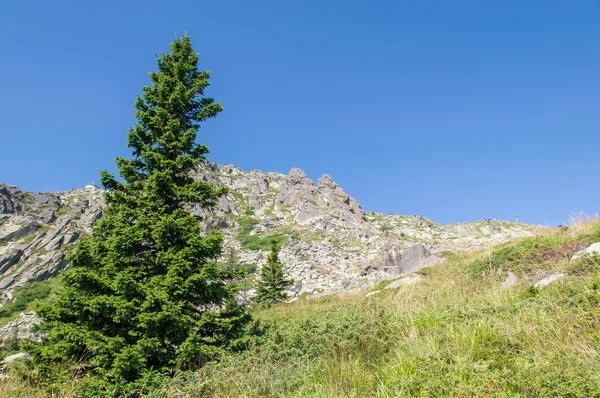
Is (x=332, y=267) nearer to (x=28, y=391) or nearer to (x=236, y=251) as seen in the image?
(x=236, y=251)

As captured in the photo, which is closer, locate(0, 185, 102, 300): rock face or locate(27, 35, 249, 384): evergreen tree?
locate(27, 35, 249, 384): evergreen tree

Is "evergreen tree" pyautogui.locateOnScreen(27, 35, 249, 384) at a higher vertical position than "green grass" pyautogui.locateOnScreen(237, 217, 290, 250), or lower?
lower

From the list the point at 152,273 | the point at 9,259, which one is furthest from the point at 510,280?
the point at 9,259

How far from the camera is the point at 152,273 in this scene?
796cm

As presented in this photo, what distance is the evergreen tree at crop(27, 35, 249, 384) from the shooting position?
6508mm

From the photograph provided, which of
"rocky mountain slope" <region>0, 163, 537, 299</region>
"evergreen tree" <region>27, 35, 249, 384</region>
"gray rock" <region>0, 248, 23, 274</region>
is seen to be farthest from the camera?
"gray rock" <region>0, 248, 23, 274</region>

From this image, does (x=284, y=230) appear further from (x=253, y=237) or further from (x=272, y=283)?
(x=272, y=283)

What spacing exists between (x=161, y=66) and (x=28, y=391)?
8998 mm

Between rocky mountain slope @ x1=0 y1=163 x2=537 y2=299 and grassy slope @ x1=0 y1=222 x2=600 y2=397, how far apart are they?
29.0 meters

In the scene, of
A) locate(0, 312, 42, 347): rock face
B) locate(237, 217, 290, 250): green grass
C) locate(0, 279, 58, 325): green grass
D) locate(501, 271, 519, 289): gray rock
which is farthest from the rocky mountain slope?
locate(501, 271, 519, 289): gray rock

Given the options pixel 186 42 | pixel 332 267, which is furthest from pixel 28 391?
pixel 332 267

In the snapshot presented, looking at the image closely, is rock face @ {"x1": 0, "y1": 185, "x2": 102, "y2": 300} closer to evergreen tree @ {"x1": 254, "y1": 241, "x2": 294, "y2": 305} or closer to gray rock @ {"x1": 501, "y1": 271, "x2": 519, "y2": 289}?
evergreen tree @ {"x1": 254, "y1": 241, "x2": 294, "y2": 305}

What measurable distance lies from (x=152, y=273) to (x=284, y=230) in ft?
312

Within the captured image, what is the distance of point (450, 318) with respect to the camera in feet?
18.2
